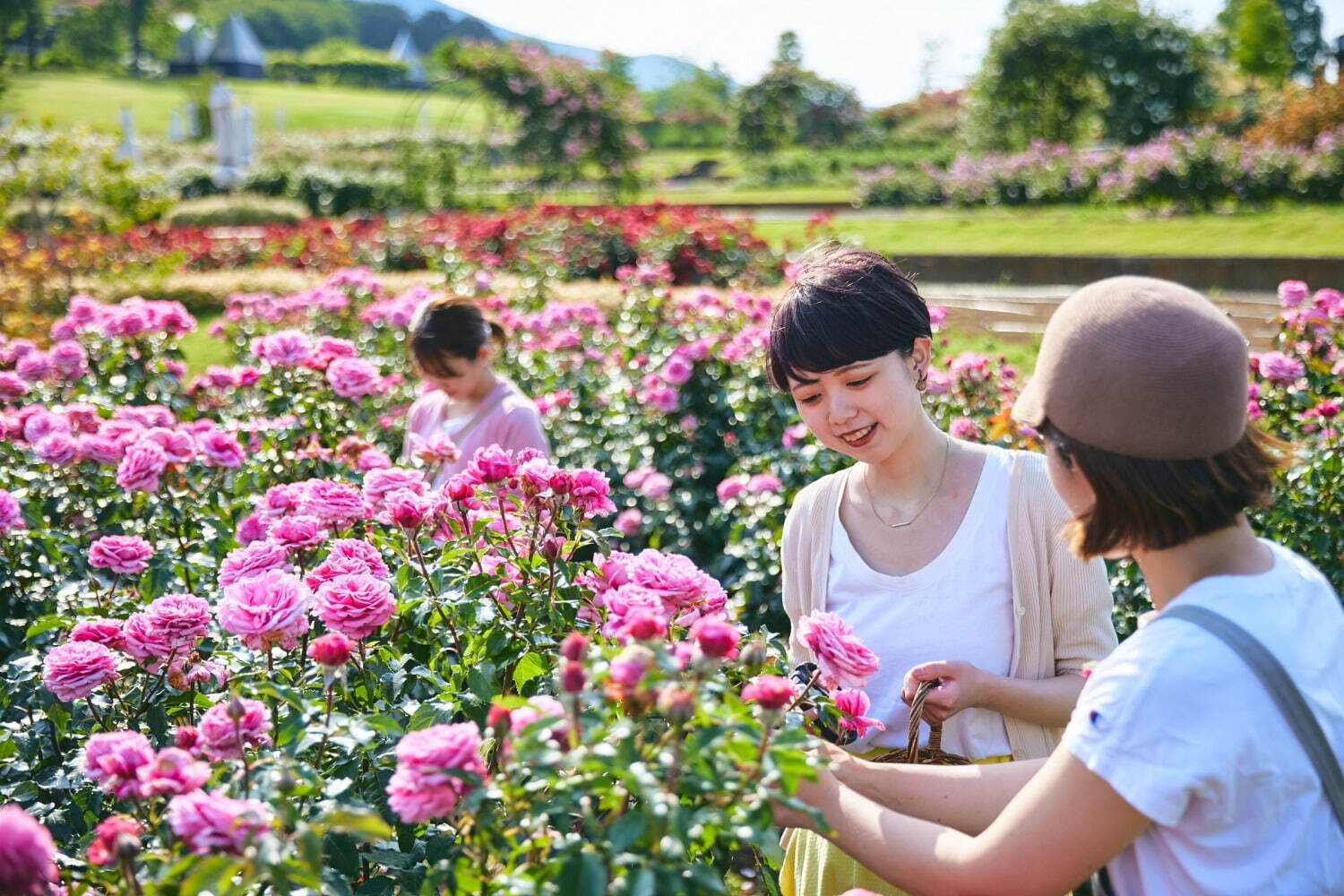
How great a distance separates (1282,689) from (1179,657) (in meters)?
0.10

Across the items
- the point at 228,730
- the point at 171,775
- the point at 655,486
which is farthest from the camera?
the point at 655,486

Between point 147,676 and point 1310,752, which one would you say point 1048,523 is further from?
point 147,676

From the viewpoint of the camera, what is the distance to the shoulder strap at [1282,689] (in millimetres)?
1078

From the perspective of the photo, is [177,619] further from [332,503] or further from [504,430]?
[504,430]

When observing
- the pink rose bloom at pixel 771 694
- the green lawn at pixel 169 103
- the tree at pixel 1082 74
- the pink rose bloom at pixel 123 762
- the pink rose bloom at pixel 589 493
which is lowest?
the pink rose bloom at pixel 123 762

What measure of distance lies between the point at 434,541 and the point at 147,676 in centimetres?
56

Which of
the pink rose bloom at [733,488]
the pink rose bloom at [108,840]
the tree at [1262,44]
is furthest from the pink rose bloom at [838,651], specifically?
the tree at [1262,44]

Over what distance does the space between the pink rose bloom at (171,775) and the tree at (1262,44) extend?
148 ft

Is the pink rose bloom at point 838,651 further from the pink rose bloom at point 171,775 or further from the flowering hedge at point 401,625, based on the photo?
the pink rose bloom at point 171,775

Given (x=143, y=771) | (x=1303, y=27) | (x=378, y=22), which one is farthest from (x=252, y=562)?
(x=378, y=22)

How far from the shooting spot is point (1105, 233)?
40.1 ft

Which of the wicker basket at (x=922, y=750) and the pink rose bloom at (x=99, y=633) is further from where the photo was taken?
the pink rose bloom at (x=99, y=633)

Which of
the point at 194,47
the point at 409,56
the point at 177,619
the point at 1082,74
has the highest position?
the point at 409,56

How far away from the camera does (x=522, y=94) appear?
531 inches
